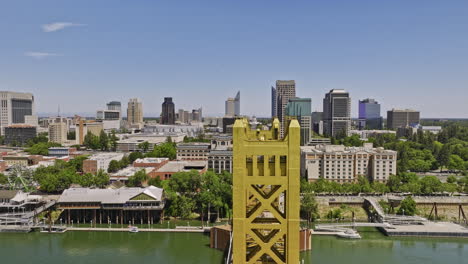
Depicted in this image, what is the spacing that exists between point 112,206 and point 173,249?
40.2 feet

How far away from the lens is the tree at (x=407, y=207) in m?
50.3

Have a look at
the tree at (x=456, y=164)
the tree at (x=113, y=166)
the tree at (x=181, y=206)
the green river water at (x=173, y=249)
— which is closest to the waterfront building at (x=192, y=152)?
the tree at (x=113, y=166)

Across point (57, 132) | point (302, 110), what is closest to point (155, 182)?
point (302, 110)

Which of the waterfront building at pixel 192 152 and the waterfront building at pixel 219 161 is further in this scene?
the waterfront building at pixel 192 152

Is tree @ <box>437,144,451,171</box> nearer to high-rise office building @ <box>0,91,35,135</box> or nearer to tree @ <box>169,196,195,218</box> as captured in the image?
tree @ <box>169,196,195,218</box>

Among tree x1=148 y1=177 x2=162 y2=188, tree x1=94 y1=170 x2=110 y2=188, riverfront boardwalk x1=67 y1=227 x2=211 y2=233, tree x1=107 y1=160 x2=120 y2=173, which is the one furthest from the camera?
tree x1=107 y1=160 x2=120 y2=173

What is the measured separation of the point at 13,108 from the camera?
182 metres

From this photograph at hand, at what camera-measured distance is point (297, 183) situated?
408 inches

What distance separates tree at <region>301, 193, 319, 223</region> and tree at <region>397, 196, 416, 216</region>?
11.7 meters

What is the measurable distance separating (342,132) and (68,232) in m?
112

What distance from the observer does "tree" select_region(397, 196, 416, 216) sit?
165ft

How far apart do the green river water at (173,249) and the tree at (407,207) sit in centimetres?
639

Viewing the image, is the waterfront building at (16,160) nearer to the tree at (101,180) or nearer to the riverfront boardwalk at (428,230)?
the tree at (101,180)

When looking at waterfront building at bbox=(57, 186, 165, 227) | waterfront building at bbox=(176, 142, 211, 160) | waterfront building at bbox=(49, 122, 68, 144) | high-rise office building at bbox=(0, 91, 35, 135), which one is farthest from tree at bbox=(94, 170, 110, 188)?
high-rise office building at bbox=(0, 91, 35, 135)
